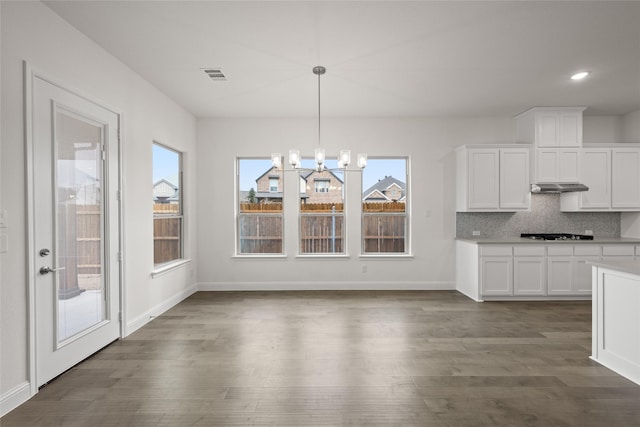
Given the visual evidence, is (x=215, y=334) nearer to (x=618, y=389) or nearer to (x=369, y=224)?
(x=369, y=224)

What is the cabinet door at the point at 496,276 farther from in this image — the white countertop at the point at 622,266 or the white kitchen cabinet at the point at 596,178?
the white countertop at the point at 622,266

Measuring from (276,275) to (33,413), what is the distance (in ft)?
12.5

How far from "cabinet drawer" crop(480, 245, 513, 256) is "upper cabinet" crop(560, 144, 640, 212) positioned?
1.52 metres

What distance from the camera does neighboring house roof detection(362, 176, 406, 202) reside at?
239 inches

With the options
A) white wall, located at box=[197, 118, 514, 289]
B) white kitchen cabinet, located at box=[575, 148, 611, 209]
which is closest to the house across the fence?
white wall, located at box=[197, 118, 514, 289]

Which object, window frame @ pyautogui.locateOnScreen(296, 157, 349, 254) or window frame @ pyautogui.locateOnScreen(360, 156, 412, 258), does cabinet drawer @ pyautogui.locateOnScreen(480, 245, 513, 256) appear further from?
window frame @ pyautogui.locateOnScreen(296, 157, 349, 254)

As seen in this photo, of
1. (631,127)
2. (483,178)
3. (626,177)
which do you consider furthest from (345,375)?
(631,127)

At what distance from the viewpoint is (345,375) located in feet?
9.46

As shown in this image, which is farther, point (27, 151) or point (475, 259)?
point (475, 259)

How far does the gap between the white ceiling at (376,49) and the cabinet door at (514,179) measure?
0.77 m

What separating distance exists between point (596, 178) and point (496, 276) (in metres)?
2.24

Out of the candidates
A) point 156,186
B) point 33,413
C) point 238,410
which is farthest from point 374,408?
point 156,186

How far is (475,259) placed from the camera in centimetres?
527

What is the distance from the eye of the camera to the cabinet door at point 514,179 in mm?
5465
